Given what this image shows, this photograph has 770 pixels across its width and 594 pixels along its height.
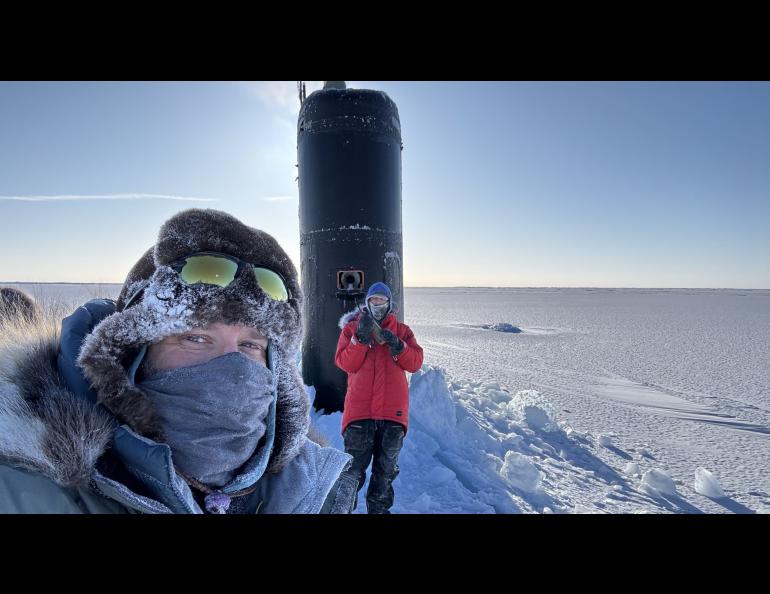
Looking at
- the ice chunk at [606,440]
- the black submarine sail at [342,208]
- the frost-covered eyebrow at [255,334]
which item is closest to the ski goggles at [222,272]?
the frost-covered eyebrow at [255,334]

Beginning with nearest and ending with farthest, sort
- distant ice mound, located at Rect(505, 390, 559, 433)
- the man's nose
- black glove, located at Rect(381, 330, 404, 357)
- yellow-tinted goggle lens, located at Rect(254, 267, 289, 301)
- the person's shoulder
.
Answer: the man's nose < yellow-tinted goggle lens, located at Rect(254, 267, 289, 301) < black glove, located at Rect(381, 330, 404, 357) < the person's shoulder < distant ice mound, located at Rect(505, 390, 559, 433)

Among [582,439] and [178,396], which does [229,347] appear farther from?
[582,439]

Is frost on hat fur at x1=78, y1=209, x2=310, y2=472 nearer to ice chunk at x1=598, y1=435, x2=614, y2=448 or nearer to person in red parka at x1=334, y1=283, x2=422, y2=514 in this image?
person in red parka at x1=334, y1=283, x2=422, y2=514

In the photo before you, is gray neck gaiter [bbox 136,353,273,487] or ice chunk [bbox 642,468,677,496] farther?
ice chunk [bbox 642,468,677,496]

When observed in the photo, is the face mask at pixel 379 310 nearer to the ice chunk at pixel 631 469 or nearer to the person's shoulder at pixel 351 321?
the person's shoulder at pixel 351 321

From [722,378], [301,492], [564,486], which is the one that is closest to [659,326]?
[722,378]

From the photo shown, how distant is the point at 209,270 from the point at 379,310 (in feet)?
6.46

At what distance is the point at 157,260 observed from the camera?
1.39m

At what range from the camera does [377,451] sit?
3.16m

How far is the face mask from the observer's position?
3.29 m

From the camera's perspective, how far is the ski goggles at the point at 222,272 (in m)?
1.40

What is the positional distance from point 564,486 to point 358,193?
405 centimetres

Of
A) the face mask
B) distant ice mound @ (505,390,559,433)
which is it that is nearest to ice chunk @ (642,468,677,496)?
distant ice mound @ (505,390,559,433)
